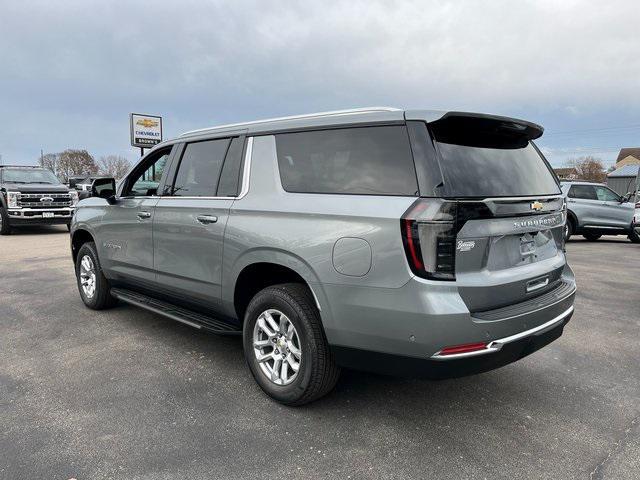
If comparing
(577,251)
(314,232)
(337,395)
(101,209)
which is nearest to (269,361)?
(337,395)

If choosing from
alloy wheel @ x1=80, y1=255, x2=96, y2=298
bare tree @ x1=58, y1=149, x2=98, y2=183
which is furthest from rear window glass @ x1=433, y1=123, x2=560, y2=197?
bare tree @ x1=58, y1=149, x2=98, y2=183

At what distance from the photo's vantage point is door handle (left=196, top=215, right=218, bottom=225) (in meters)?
3.53

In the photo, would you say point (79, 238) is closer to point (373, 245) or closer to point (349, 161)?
point (349, 161)

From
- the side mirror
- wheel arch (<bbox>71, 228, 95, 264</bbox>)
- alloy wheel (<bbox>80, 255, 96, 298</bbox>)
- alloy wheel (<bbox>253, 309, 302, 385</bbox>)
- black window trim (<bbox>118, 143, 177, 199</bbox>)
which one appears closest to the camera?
alloy wheel (<bbox>253, 309, 302, 385</bbox>)

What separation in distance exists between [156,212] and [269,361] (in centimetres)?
178

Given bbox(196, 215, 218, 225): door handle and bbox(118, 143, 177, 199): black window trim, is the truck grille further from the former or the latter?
bbox(196, 215, 218, 225): door handle

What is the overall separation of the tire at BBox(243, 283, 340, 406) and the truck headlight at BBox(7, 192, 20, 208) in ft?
41.8

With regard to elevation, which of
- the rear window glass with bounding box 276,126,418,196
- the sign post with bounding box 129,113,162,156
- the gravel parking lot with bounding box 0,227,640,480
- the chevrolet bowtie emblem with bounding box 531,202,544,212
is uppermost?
the sign post with bounding box 129,113,162,156

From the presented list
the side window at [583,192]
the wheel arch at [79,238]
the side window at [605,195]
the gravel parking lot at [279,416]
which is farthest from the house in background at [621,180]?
the wheel arch at [79,238]

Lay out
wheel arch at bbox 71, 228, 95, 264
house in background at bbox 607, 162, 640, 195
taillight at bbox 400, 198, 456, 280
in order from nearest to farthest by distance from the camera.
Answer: taillight at bbox 400, 198, 456, 280 < wheel arch at bbox 71, 228, 95, 264 < house in background at bbox 607, 162, 640, 195

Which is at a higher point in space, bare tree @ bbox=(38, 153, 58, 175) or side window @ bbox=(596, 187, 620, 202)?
bare tree @ bbox=(38, 153, 58, 175)

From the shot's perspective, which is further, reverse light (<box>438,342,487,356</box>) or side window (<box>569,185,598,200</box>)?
side window (<box>569,185,598,200</box>)

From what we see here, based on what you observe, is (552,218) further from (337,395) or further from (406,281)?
(337,395)

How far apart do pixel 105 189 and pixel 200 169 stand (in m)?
1.51
